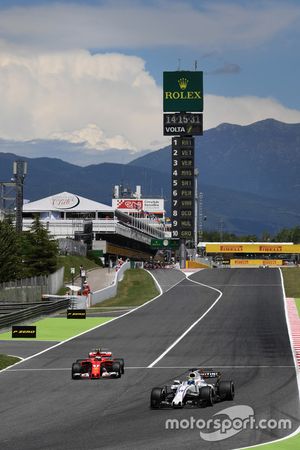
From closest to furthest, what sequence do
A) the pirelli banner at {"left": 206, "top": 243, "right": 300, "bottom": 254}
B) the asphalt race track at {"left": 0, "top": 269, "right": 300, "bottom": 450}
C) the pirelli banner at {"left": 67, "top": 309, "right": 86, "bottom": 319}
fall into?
the asphalt race track at {"left": 0, "top": 269, "right": 300, "bottom": 450} → the pirelli banner at {"left": 67, "top": 309, "right": 86, "bottom": 319} → the pirelli banner at {"left": 206, "top": 243, "right": 300, "bottom": 254}

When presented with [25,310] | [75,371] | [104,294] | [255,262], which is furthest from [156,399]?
[255,262]

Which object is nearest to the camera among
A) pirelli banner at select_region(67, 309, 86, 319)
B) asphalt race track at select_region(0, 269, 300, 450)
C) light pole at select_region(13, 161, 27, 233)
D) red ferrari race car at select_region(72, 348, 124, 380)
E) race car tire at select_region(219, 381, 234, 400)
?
asphalt race track at select_region(0, 269, 300, 450)

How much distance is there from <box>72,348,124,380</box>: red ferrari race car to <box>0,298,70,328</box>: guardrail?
61.4 feet

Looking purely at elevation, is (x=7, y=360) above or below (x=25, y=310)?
below

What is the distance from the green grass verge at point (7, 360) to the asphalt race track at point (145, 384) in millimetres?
473

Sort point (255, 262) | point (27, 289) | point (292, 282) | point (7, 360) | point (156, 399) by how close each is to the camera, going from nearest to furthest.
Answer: point (156, 399), point (7, 360), point (27, 289), point (292, 282), point (255, 262)

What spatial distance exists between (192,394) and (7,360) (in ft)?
39.8

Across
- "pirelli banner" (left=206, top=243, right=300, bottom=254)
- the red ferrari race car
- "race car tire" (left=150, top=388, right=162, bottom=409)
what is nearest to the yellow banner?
"pirelli banner" (left=206, top=243, right=300, bottom=254)

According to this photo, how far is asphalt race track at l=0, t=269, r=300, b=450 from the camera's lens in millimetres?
16453

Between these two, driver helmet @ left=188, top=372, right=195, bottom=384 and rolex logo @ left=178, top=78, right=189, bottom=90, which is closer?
driver helmet @ left=188, top=372, right=195, bottom=384

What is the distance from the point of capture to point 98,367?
2566cm

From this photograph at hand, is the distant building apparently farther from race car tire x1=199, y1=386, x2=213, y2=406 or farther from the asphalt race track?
race car tire x1=199, y1=386, x2=213, y2=406

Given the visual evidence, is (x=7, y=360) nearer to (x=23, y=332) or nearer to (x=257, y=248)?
(x=23, y=332)

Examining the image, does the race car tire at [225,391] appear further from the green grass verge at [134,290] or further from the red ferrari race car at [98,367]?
the green grass verge at [134,290]
